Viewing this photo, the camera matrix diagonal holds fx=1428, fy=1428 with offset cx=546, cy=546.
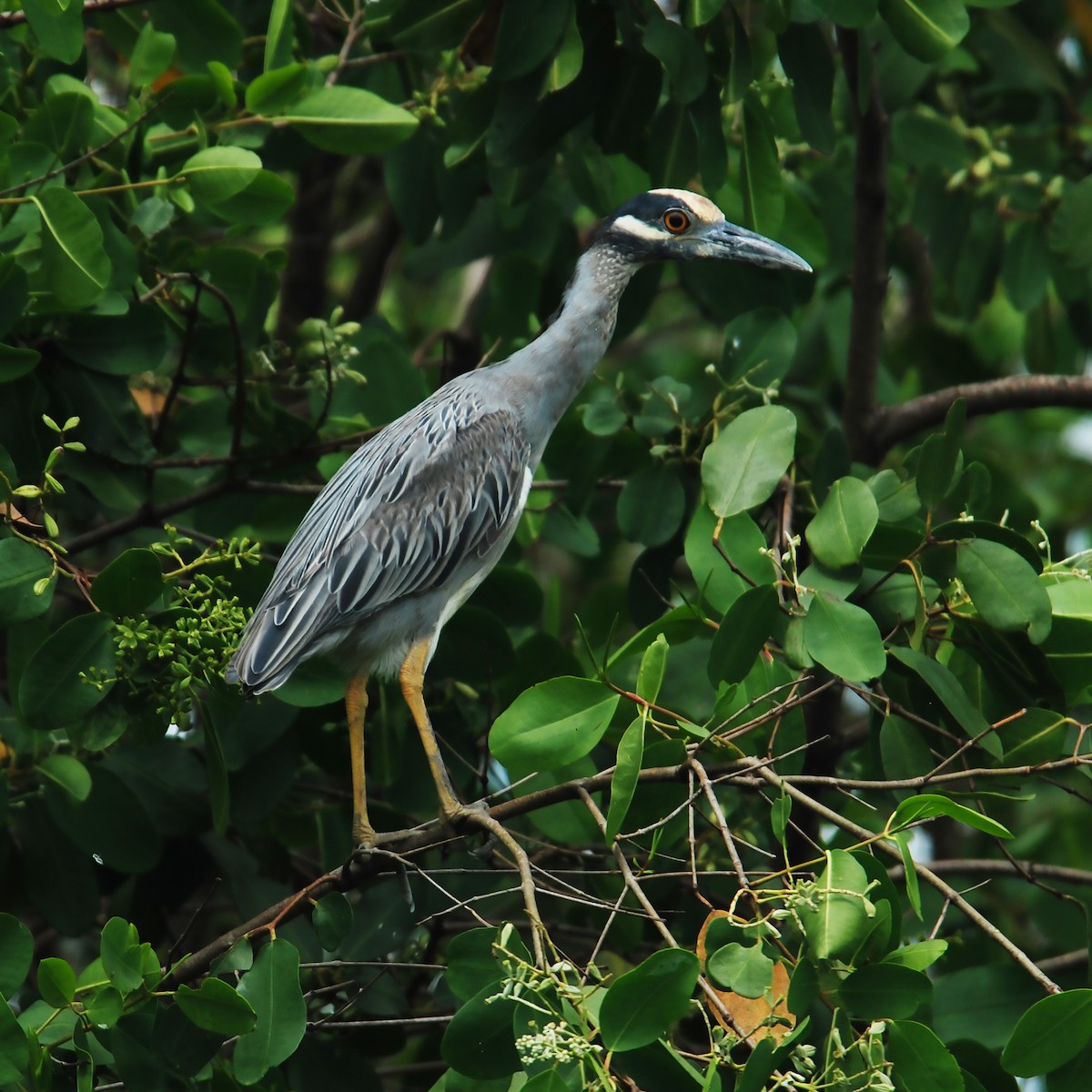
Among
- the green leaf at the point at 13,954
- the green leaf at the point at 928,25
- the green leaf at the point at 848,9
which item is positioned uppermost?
the green leaf at the point at 848,9

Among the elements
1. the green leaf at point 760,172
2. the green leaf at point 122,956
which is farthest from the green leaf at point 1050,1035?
the green leaf at point 760,172

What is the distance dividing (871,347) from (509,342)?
48.8 inches

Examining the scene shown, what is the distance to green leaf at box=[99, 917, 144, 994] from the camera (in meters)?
2.77

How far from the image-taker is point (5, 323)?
3.43 meters

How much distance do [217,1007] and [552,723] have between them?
837 mm

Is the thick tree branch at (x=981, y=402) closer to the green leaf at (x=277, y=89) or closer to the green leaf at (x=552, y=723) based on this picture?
the green leaf at (x=552, y=723)

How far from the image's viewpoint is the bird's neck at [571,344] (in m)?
4.51

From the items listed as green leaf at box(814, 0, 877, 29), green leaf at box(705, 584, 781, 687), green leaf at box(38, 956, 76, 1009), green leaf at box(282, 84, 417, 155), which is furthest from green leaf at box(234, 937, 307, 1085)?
green leaf at box(814, 0, 877, 29)

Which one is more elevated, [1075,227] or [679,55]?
[679,55]

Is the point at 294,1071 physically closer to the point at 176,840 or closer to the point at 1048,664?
the point at 176,840

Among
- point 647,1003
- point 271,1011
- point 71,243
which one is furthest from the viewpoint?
point 71,243

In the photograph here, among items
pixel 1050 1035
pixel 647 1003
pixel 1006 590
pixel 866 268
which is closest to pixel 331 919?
pixel 647 1003

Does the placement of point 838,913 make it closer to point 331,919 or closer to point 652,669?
point 652,669

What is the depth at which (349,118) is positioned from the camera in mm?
3914
